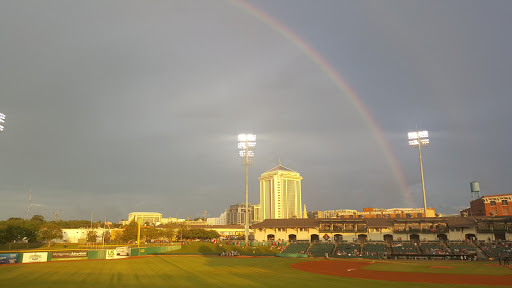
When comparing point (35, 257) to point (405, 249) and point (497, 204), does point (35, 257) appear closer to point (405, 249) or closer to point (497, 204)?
point (405, 249)

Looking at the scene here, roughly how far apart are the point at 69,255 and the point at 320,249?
55231mm

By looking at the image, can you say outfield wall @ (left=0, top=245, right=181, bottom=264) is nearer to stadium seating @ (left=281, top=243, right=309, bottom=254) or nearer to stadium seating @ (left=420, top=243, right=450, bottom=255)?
stadium seating @ (left=281, top=243, right=309, bottom=254)

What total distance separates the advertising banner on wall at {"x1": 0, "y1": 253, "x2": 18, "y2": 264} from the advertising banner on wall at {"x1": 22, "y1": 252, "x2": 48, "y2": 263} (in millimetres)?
1305

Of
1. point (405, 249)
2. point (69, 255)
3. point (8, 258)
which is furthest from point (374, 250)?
Answer: point (8, 258)

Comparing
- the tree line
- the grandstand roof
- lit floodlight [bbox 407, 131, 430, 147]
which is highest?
lit floodlight [bbox 407, 131, 430, 147]

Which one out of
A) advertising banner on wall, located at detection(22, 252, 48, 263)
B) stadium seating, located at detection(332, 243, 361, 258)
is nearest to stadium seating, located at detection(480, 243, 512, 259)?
stadium seating, located at detection(332, 243, 361, 258)

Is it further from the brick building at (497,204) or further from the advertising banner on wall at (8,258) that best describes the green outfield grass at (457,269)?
the brick building at (497,204)

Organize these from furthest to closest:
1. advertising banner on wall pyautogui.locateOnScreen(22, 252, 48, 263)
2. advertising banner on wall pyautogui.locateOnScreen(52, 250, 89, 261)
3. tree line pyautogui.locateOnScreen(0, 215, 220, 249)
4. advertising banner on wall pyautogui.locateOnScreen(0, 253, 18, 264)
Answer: tree line pyautogui.locateOnScreen(0, 215, 220, 249) → advertising banner on wall pyautogui.locateOnScreen(52, 250, 89, 261) → advertising banner on wall pyautogui.locateOnScreen(22, 252, 48, 263) → advertising banner on wall pyautogui.locateOnScreen(0, 253, 18, 264)

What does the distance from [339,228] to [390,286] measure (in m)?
72.3

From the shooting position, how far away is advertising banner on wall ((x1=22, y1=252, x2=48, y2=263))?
2388 inches

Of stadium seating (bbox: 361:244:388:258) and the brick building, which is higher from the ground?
the brick building

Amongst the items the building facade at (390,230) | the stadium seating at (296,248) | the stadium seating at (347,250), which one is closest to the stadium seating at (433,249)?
the building facade at (390,230)

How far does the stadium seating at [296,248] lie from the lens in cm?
8757

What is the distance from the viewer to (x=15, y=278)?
124 feet
